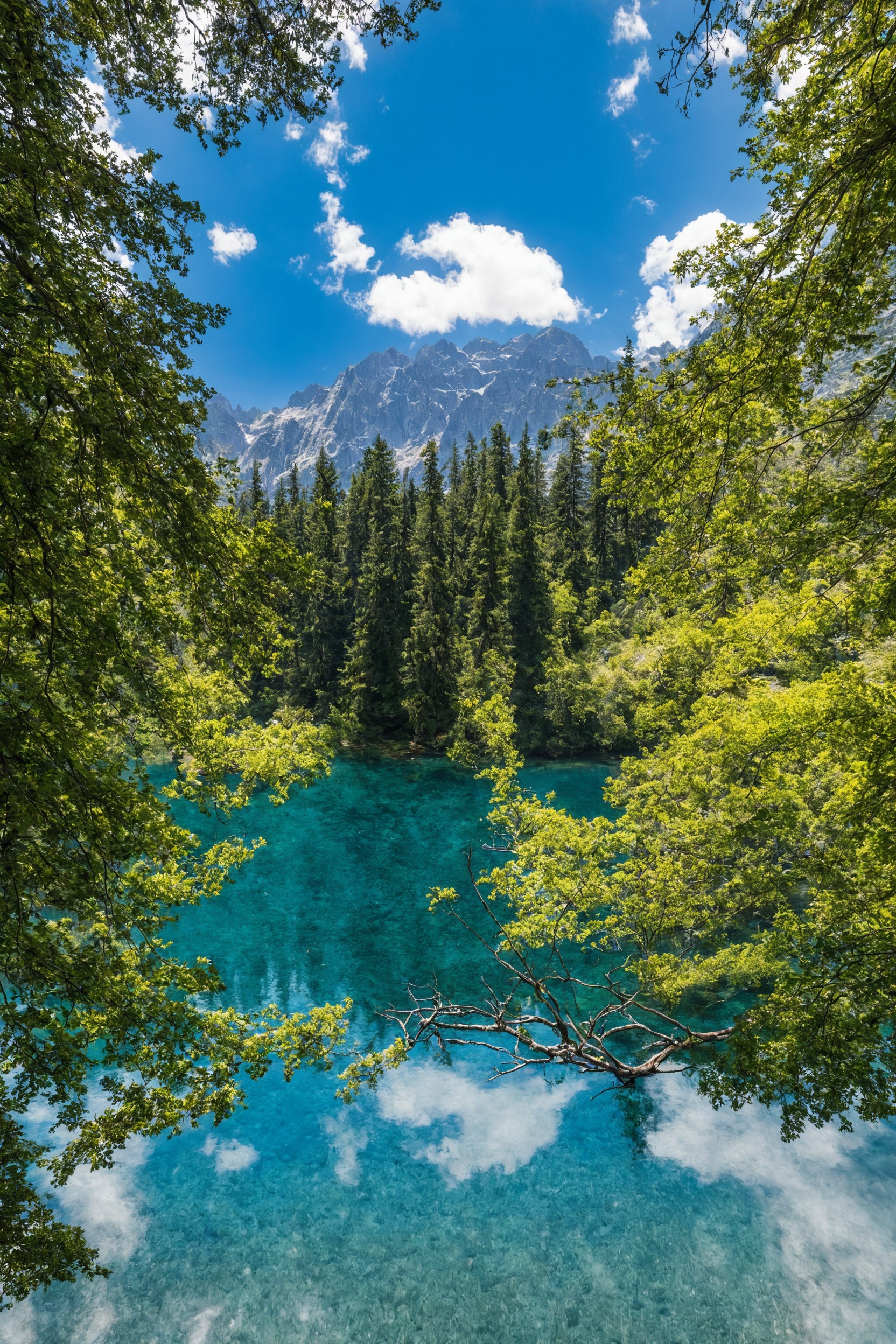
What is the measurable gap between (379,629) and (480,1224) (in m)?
30.1

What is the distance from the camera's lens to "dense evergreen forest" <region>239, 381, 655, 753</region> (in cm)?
3322

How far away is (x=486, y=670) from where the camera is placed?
3394 cm

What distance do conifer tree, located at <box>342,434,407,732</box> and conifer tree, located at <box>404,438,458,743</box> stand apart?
1316 mm

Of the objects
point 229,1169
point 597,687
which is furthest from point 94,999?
point 597,687

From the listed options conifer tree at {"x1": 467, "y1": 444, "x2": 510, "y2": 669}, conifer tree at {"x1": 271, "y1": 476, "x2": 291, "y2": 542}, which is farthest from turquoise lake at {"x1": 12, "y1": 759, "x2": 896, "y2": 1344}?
conifer tree at {"x1": 271, "y1": 476, "x2": 291, "y2": 542}

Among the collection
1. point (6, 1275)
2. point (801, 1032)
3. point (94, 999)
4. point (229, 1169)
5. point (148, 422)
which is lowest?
point (229, 1169)

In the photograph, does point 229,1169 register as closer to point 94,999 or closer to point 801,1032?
point 94,999

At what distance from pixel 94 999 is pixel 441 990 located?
38.6 feet

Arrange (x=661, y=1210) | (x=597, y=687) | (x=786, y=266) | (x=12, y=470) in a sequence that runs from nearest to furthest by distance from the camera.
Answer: (x=12, y=470), (x=786, y=266), (x=661, y=1210), (x=597, y=687)

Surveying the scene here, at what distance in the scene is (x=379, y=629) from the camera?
36.1 m

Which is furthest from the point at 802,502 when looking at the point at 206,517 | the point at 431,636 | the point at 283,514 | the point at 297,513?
the point at 297,513

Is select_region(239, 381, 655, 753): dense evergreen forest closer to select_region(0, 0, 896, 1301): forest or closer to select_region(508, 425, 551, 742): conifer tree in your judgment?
select_region(508, 425, 551, 742): conifer tree

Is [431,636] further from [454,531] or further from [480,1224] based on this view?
[480,1224]

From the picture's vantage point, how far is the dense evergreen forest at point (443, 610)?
109ft
